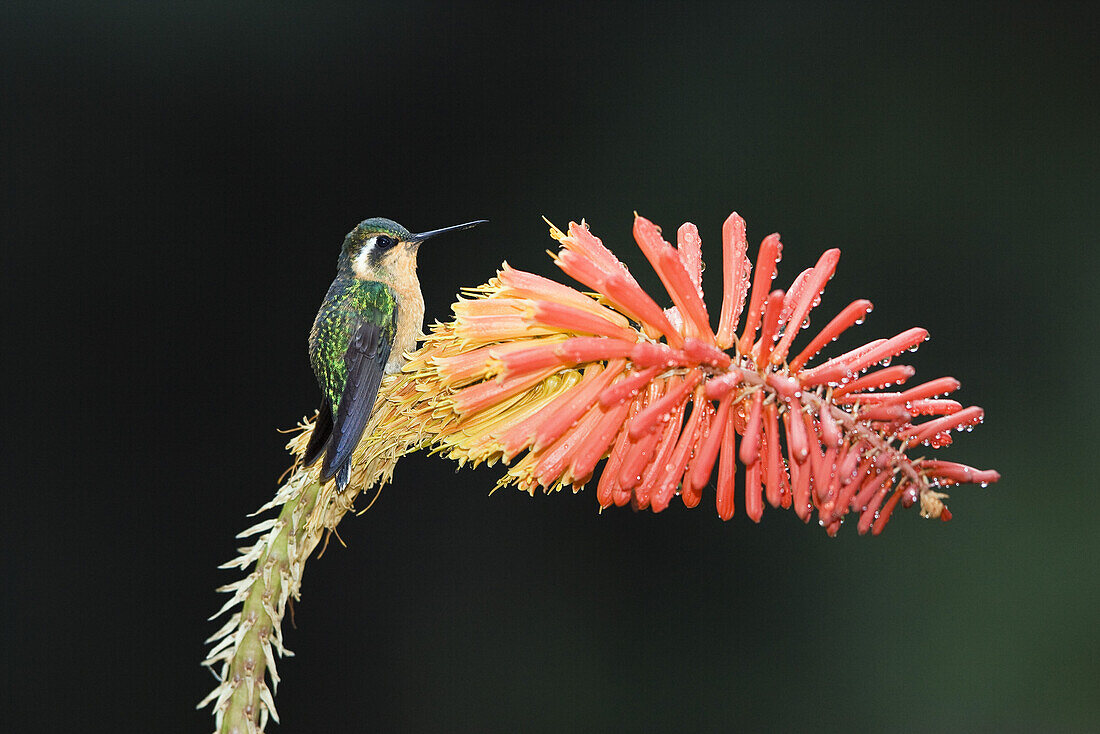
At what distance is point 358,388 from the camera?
2.07m

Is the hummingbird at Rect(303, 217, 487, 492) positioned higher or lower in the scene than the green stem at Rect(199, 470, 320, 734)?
higher

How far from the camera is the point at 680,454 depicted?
71.4 inches

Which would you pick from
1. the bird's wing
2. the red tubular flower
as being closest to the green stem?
the bird's wing

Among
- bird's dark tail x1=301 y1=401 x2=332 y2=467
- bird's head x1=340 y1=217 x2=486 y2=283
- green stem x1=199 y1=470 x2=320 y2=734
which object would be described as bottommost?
green stem x1=199 y1=470 x2=320 y2=734

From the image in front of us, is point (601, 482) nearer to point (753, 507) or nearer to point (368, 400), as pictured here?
point (753, 507)

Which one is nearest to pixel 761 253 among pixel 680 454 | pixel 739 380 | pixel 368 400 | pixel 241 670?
pixel 739 380

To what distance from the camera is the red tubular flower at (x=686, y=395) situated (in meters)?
1.60

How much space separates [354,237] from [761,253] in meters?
1.18

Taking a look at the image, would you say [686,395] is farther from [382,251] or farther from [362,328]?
[382,251]

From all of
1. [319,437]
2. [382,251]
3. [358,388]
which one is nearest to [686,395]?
[358,388]

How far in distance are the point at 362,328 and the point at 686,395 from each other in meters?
0.86

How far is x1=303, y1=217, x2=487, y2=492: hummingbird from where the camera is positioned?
6.72ft

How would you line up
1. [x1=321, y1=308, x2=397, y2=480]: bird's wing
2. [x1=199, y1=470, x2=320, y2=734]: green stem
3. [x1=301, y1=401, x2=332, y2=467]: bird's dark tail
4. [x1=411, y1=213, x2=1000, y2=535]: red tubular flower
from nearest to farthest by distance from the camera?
1. [x1=411, y1=213, x2=1000, y2=535]: red tubular flower
2. [x1=199, y1=470, x2=320, y2=734]: green stem
3. [x1=321, y1=308, x2=397, y2=480]: bird's wing
4. [x1=301, y1=401, x2=332, y2=467]: bird's dark tail

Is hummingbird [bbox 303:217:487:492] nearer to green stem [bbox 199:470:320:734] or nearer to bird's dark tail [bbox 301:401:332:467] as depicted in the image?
bird's dark tail [bbox 301:401:332:467]
